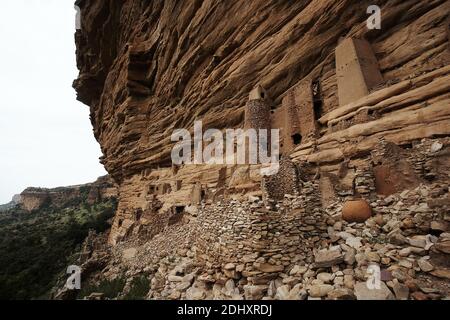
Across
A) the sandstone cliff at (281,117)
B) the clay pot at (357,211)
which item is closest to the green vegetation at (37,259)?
the sandstone cliff at (281,117)

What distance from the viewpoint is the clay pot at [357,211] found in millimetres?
5320

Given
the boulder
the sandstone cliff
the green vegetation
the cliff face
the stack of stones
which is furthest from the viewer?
the green vegetation

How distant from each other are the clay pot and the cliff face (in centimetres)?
79

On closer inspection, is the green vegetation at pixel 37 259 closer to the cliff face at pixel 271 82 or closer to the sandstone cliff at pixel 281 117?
the cliff face at pixel 271 82

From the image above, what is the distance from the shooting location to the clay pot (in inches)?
209

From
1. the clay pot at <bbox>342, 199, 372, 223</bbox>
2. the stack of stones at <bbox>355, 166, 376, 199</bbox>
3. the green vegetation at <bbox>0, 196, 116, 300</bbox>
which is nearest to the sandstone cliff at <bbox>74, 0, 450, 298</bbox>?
the stack of stones at <bbox>355, 166, 376, 199</bbox>

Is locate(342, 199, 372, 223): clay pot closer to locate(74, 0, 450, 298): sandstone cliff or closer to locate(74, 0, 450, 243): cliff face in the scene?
locate(74, 0, 450, 298): sandstone cliff

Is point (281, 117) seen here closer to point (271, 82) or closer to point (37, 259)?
point (271, 82)

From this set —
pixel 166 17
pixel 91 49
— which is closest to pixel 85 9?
pixel 91 49

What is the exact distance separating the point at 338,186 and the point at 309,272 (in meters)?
3.12

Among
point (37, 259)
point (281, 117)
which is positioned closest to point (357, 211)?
point (281, 117)

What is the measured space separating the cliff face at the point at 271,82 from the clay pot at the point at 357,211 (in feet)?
2.59

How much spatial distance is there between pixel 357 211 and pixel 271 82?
925 cm

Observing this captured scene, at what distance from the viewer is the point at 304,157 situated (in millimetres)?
9414
